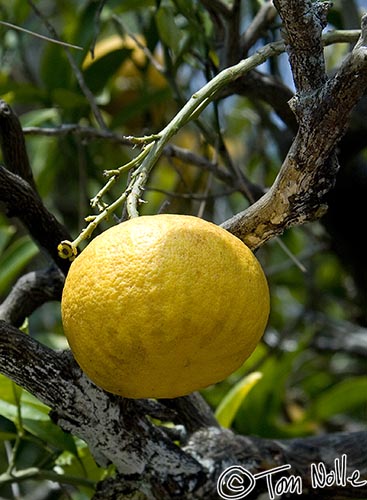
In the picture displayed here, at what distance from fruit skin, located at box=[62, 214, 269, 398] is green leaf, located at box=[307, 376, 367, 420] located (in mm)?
839

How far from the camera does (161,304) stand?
541 mm

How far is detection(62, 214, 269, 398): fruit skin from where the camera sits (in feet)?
1.79

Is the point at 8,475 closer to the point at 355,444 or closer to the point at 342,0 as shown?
the point at 355,444

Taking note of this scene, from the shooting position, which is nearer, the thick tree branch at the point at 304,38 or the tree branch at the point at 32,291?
the thick tree branch at the point at 304,38

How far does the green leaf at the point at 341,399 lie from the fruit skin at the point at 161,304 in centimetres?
84

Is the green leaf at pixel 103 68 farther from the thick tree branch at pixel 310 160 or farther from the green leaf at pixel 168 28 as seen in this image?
the thick tree branch at pixel 310 160

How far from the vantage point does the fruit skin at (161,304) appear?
545 millimetres

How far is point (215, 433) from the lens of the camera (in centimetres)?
88

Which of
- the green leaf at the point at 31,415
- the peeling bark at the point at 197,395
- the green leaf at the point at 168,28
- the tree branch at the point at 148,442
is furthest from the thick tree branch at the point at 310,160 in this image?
the green leaf at the point at 168,28

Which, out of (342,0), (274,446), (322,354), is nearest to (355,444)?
(274,446)

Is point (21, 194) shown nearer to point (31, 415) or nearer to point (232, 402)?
point (31, 415)

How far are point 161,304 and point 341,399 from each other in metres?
0.93

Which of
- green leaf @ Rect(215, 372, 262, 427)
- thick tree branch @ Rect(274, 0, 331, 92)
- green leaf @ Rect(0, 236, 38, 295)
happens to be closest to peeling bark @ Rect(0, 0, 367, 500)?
thick tree branch @ Rect(274, 0, 331, 92)

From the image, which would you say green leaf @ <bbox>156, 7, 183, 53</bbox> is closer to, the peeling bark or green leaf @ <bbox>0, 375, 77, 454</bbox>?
the peeling bark
